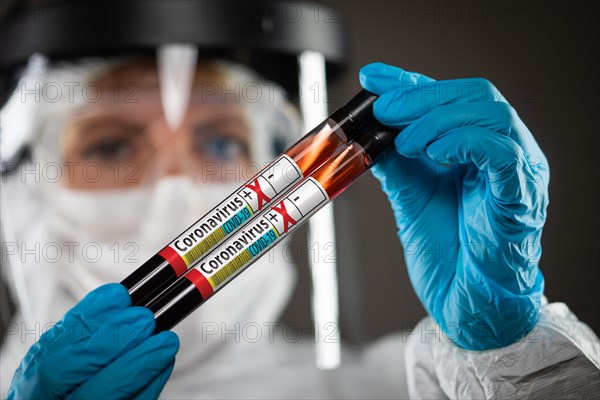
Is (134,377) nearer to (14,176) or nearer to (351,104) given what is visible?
(351,104)

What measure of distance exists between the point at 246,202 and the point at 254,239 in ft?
0.18

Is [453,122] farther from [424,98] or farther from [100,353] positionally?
[100,353]

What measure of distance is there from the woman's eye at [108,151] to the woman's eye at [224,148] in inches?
8.4

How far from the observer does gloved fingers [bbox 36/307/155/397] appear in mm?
813

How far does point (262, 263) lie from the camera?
67.6 inches

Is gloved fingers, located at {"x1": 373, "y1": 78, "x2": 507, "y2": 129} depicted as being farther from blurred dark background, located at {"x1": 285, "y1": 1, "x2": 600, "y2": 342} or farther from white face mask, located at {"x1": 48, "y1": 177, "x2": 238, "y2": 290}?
blurred dark background, located at {"x1": 285, "y1": 1, "x2": 600, "y2": 342}

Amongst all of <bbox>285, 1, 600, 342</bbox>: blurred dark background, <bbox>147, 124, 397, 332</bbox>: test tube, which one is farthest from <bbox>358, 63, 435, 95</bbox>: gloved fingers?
<bbox>285, 1, 600, 342</bbox>: blurred dark background

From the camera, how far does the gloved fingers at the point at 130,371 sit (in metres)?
0.83

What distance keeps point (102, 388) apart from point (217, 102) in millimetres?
1012

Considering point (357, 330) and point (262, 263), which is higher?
point (262, 263)

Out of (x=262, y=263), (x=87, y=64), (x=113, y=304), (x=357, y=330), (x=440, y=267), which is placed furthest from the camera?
(x=357, y=330)

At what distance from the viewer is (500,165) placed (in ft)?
2.69

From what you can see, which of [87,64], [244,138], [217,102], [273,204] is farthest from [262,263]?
[273,204]

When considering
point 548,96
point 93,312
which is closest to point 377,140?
point 93,312
